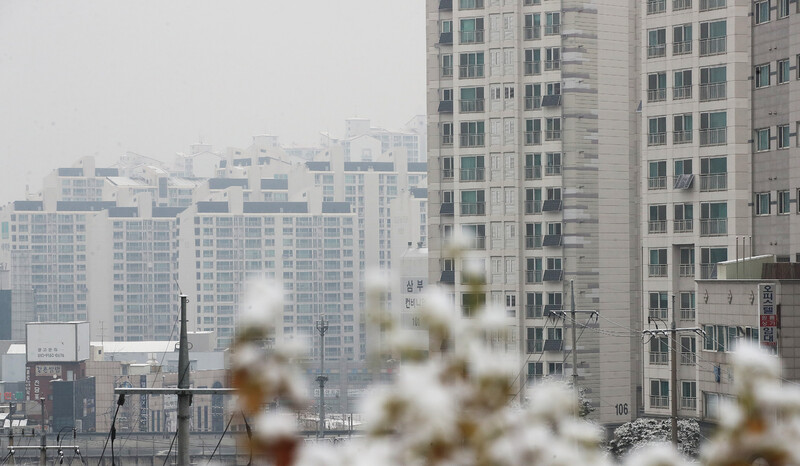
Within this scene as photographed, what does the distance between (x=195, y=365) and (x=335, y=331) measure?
176 ft

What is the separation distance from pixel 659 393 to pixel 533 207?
1274 cm

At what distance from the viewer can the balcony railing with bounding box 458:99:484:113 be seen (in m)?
54.1

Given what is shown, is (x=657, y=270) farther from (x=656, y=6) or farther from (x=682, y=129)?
(x=656, y=6)

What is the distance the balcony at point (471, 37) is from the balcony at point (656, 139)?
1236cm

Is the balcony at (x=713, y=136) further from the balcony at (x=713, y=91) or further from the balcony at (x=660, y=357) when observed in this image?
the balcony at (x=660, y=357)

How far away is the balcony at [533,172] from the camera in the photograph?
5341 centimetres

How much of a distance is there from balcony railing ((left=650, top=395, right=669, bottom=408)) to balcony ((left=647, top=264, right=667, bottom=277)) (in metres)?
3.95

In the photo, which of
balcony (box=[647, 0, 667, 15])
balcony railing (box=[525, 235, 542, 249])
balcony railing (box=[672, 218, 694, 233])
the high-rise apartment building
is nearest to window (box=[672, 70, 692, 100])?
balcony (box=[647, 0, 667, 15])

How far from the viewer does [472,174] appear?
5447cm

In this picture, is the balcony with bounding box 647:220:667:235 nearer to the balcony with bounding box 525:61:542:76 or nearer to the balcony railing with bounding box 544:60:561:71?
the balcony railing with bounding box 544:60:561:71

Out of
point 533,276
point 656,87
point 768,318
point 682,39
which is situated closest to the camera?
point 768,318

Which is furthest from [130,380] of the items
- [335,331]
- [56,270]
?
[56,270]

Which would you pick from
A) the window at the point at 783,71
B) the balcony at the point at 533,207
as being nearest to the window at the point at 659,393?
the balcony at the point at 533,207

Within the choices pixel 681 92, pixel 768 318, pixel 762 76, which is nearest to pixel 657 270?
pixel 681 92
